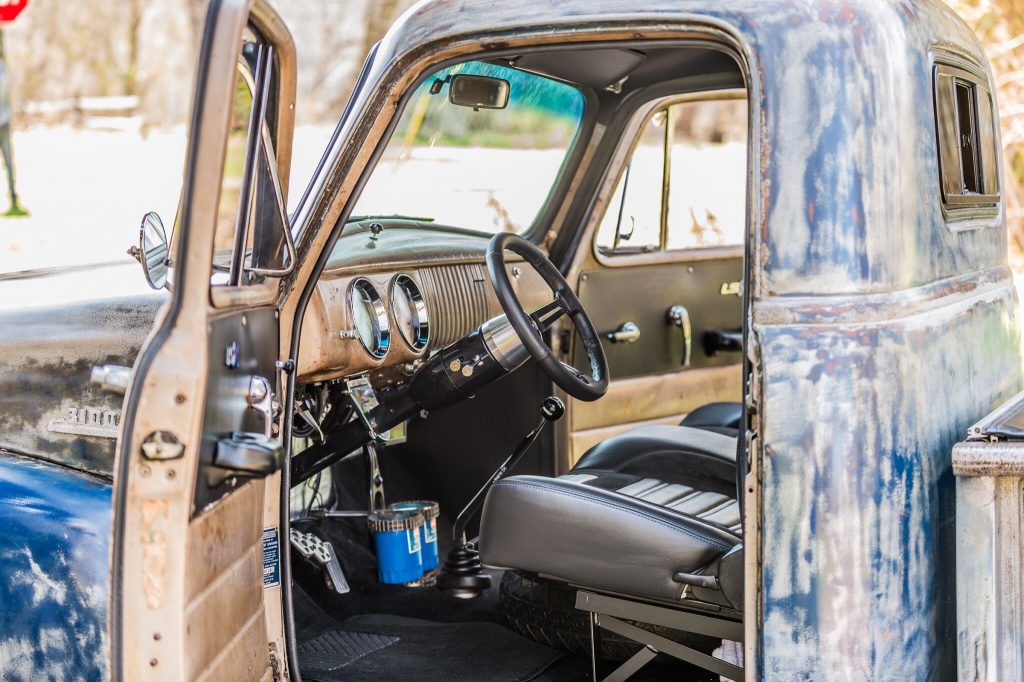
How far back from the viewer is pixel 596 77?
11.7 ft

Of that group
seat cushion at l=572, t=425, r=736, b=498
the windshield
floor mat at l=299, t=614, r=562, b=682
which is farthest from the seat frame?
the windshield

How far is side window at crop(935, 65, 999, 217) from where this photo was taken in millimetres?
2168

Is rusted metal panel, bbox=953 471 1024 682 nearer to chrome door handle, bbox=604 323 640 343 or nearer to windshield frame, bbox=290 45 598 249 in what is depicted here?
windshield frame, bbox=290 45 598 249

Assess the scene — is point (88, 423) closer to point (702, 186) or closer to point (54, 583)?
point (54, 583)

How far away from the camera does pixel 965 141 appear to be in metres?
2.41

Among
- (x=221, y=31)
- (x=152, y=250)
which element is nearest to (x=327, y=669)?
(x=152, y=250)

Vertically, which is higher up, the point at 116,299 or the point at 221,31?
the point at 221,31

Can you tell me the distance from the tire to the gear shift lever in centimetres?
19

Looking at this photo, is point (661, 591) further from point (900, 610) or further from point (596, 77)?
point (596, 77)

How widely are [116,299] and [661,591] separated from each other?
1342 millimetres

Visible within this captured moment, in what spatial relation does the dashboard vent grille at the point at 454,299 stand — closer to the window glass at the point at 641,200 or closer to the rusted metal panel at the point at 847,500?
the window glass at the point at 641,200

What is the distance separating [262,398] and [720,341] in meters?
2.34

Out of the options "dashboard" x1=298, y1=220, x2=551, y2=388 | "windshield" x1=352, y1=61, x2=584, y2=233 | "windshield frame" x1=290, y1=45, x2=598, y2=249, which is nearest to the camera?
"windshield frame" x1=290, y1=45, x2=598, y2=249

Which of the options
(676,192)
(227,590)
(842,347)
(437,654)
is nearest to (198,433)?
(227,590)
